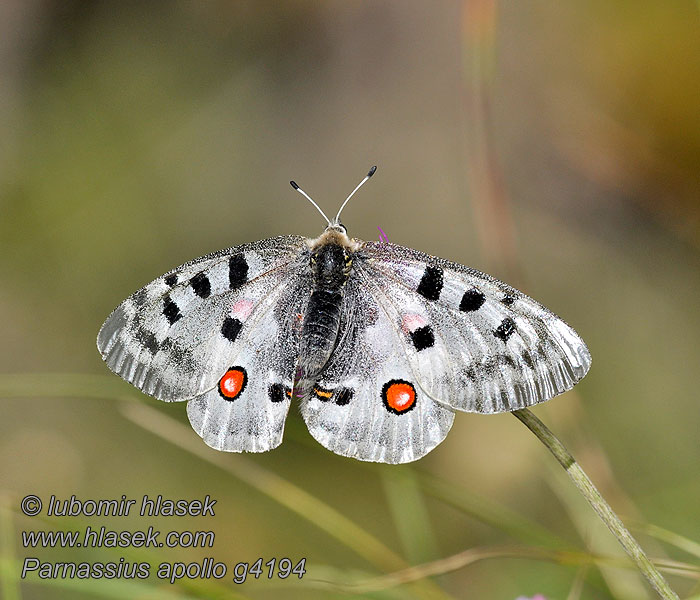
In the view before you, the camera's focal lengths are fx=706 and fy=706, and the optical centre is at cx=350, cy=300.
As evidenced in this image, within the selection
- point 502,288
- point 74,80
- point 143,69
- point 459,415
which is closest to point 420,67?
point 143,69

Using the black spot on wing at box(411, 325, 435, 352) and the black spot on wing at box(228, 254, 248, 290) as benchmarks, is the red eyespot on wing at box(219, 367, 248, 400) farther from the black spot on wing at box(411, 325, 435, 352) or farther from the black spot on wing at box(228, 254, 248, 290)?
the black spot on wing at box(411, 325, 435, 352)

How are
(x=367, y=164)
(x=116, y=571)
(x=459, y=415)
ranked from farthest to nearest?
1. (x=367, y=164)
2. (x=459, y=415)
3. (x=116, y=571)

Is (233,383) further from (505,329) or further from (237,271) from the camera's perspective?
(505,329)

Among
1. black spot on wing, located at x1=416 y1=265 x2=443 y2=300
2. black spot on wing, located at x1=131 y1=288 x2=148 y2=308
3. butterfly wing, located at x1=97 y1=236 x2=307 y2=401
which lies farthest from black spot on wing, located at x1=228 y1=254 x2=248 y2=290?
black spot on wing, located at x1=416 y1=265 x2=443 y2=300

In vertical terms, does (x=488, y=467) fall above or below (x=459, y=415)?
below

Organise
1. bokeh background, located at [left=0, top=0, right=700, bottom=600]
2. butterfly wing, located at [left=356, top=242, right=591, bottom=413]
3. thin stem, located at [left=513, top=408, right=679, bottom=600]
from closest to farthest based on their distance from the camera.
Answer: thin stem, located at [left=513, top=408, right=679, bottom=600], butterfly wing, located at [left=356, top=242, right=591, bottom=413], bokeh background, located at [left=0, top=0, right=700, bottom=600]

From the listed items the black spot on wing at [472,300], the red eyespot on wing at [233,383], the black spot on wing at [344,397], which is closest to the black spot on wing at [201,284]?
the red eyespot on wing at [233,383]

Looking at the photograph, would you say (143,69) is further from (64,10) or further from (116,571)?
(116,571)
